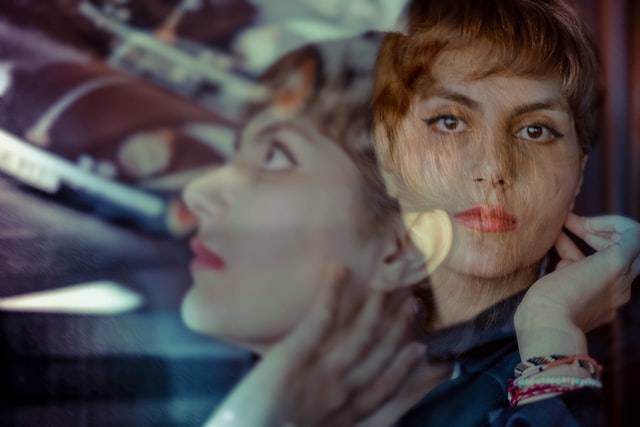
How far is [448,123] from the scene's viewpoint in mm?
683

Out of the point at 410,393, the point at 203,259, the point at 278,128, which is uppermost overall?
the point at 278,128

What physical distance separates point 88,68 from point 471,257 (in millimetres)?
406

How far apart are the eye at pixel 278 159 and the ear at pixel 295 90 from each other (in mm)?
36

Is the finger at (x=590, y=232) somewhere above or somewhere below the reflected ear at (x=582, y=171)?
below

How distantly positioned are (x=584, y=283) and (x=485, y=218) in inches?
4.6

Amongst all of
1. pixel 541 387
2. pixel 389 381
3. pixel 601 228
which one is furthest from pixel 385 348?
pixel 601 228

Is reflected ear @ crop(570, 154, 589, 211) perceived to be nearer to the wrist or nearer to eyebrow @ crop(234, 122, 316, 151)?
the wrist

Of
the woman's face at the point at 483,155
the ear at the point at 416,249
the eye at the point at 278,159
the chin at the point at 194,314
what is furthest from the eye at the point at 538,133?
the chin at the point at 194,314

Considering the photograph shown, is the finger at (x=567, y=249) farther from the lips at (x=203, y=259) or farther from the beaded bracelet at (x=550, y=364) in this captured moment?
the lips at (x=203, y=259)

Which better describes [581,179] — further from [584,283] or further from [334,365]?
[334,365]

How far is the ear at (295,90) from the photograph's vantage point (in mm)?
680

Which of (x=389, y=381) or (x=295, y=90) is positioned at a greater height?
(x=295, y=90)

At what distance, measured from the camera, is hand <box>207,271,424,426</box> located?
0.64 m

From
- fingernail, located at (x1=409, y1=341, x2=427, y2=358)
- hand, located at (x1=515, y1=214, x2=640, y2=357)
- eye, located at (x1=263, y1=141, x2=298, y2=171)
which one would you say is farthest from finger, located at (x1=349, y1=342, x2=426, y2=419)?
eye, located at (x1=263, y1=141, x2=298, y2=171)
